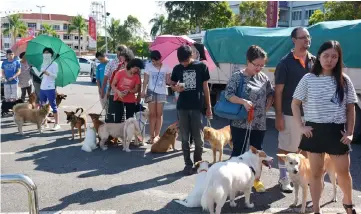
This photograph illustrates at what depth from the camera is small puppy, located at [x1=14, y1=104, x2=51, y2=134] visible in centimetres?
848

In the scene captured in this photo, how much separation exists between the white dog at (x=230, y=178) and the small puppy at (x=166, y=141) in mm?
2640

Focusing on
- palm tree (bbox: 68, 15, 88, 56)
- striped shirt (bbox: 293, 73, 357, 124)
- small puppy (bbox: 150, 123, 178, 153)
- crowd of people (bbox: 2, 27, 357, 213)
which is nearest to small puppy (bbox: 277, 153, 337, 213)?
crowd of people (bbox: 2, 27, 357, 213)

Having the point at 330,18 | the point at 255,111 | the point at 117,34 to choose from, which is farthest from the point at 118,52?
the point at 117,34

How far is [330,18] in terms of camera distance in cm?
1962

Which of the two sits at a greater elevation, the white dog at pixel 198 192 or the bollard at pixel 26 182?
the bollard at pixel 26 182

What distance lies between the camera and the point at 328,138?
11.5ft

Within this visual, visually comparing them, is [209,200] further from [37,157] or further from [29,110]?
[29,110]

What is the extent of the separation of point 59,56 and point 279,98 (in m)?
5.81

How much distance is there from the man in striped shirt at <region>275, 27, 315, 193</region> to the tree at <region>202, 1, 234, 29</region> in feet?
85.1

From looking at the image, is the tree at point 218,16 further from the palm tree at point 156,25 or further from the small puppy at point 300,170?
the small puppy at point 300,170

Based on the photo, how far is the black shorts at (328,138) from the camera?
348 centimetres

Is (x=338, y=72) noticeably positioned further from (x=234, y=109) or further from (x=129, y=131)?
(x=129, y=131)

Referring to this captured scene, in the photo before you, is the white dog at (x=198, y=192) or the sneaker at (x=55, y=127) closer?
the white dog at (x=198, y=192)

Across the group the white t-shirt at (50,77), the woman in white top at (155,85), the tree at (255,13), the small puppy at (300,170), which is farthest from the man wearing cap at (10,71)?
the tree at (255,13)
